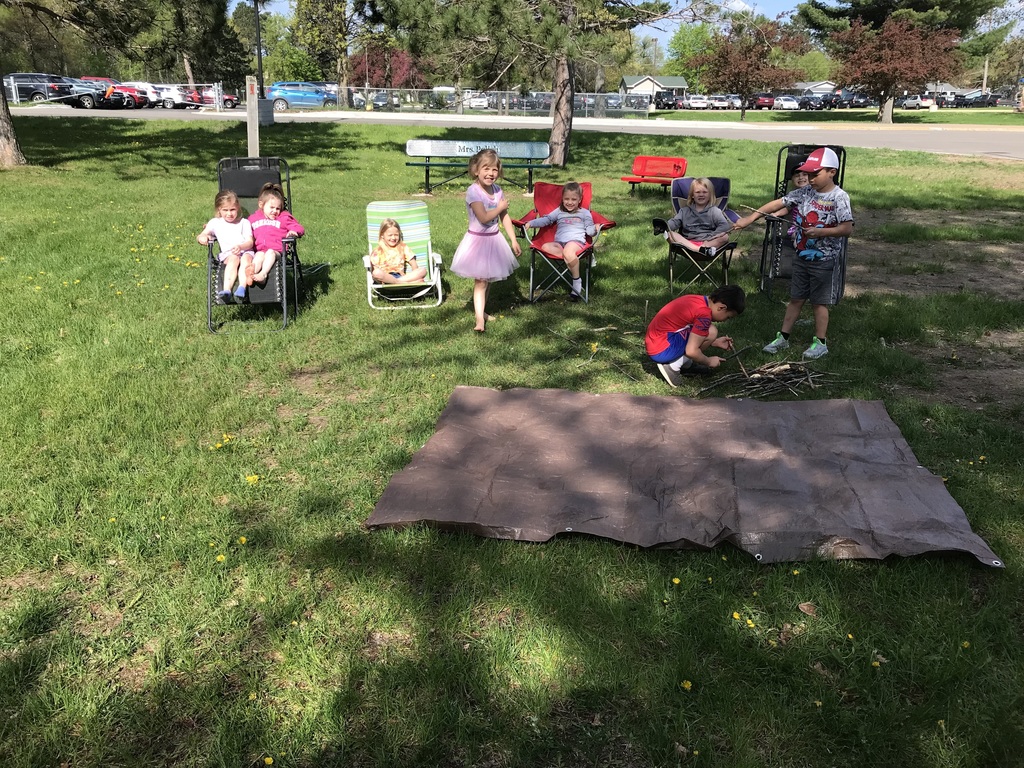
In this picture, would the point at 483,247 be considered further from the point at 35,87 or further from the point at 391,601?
the point at 35,87

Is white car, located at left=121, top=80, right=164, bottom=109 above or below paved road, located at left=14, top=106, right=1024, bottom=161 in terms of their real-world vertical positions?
above

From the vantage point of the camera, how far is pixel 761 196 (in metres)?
12.6

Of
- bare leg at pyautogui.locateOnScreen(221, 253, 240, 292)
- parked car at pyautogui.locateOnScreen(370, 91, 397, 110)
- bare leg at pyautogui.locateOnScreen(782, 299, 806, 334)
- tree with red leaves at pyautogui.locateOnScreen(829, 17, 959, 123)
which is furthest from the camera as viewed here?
parked car at pyautogui.locateOnScreen(370, 91, 397, 110)

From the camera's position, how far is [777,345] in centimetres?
576

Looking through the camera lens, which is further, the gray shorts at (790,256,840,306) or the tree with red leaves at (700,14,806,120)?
the tree with red leaves at (700,14,806,120)

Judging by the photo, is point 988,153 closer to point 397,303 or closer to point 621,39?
point 621,39

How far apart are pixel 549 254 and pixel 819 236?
2454mm

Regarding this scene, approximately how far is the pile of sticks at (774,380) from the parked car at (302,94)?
41.0 metres

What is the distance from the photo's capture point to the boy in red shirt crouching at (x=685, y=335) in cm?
506

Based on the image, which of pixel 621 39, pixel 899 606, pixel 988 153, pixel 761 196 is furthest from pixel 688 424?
pixel 988 153

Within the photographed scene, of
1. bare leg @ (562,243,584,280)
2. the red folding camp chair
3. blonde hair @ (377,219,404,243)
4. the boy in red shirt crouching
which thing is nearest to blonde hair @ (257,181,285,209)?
blonde hair @ (377,219,404,243)

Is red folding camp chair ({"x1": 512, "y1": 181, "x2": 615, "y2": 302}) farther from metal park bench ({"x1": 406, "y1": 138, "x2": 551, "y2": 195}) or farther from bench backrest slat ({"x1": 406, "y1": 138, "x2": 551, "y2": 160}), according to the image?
bench backrest slat ({"x1": 406, "y1": 138, "x2": 551, "y2": 160})

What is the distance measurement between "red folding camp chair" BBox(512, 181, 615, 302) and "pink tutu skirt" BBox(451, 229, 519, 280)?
2.30ft

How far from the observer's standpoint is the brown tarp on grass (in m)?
3.28
